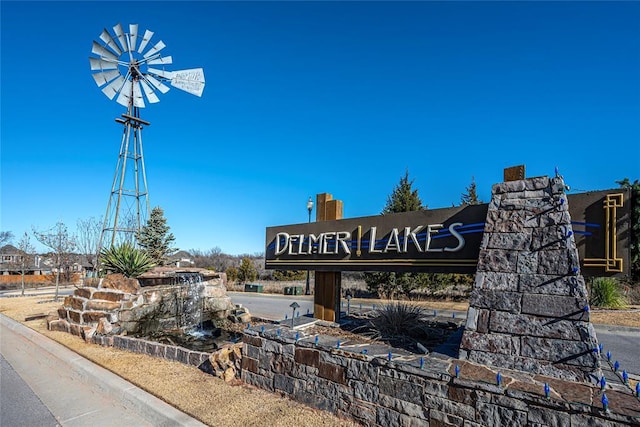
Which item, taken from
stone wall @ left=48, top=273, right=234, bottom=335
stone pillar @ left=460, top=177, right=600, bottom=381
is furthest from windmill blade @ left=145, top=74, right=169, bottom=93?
stone pillar @ left=460, top=177, right=600, bottom=381

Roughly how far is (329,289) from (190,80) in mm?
12571

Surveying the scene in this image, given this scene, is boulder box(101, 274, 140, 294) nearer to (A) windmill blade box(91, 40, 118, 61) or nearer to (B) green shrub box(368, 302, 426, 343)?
(B) green shrub box(368, 302, 426, 343)

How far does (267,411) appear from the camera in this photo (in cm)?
400

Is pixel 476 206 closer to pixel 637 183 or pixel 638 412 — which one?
pixel 638 412

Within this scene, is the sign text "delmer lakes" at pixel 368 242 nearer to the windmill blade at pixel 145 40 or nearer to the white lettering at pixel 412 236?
the white lettering at pixel 412 236

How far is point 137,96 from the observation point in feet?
49.5

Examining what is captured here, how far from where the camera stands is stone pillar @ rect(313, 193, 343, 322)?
19.6 feet

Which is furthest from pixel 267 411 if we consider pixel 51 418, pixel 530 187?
pixel 530 187

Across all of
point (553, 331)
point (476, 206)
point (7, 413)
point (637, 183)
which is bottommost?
point (7, 413)

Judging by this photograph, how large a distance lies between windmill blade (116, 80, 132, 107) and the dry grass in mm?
11312

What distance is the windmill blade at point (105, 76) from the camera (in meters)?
13.6

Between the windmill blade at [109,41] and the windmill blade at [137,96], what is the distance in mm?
1293

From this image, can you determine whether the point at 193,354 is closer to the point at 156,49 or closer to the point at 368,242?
the point at 368,242

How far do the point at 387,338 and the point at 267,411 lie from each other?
1.78 metres
